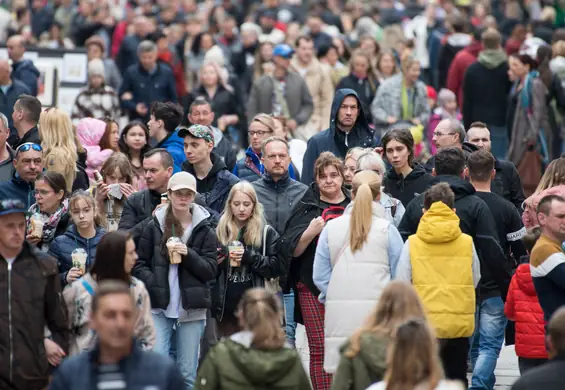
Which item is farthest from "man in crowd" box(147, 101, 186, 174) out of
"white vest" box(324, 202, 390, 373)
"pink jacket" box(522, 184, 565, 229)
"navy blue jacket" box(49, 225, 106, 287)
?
"white vest" box(324, 202, 390, 373)

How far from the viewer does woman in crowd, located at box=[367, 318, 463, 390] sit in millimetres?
7320

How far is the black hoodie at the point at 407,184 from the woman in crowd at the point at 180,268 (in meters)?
2.01

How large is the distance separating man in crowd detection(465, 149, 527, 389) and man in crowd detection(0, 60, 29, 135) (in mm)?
5957

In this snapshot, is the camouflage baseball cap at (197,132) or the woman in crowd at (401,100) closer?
the camouflage baseball cap at (197,132)

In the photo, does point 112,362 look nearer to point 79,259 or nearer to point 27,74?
point 79,259

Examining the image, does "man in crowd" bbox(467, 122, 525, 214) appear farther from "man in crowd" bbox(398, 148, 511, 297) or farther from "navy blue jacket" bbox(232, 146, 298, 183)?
"navy blue jacket" bbox(232, 146, 298, 183)

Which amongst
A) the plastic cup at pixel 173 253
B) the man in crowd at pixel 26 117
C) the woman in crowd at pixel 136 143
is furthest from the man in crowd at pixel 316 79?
the plastic cup at pixel 173 253

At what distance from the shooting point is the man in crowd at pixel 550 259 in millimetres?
9883

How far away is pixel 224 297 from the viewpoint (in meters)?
11.5

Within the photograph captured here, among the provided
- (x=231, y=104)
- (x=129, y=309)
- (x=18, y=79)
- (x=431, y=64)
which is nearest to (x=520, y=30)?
(x=431, y=64)

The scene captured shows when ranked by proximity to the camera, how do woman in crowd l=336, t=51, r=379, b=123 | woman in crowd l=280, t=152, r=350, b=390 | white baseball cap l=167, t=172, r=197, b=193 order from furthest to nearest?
woman in crowd l=336, t=51, r=379, b=123, woman in crowd l=280, t=152, r=350, b=390, white baseball cap l=167, t=172, r=197, b=193

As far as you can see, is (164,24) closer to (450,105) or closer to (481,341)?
(450,105)

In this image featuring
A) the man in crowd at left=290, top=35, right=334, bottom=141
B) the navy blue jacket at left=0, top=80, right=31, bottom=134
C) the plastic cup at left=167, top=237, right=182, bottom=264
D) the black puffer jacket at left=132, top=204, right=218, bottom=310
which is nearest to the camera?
the plastic cup at left=167, top=237, right=182, bottom=264

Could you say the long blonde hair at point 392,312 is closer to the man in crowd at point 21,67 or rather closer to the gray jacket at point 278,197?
the gray jacket at point 278,197
